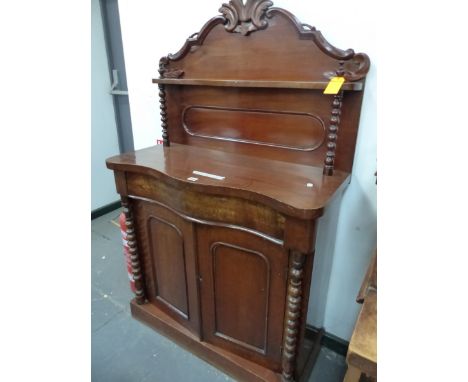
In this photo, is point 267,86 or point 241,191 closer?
point 241,191

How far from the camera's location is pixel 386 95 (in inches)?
15.3

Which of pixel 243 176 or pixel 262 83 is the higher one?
pixel 262 83

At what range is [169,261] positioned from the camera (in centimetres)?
130

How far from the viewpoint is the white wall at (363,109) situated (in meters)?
0.99

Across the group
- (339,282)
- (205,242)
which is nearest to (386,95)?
(205,242)

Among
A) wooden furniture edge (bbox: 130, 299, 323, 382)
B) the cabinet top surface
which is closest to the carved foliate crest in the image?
the cabinet top surface

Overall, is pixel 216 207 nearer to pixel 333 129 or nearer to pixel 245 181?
pixel 245 181

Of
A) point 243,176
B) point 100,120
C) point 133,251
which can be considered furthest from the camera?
point 100,120

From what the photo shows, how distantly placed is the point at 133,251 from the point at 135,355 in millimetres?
515

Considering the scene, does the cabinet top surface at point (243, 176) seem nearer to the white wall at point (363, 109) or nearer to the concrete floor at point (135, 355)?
the white wall at point (363, 109)

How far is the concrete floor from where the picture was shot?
4.33 feet

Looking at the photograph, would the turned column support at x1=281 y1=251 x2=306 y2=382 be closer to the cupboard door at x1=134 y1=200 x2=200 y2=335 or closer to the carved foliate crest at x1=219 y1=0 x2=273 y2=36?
the cupboard door at x1=134 y1=200 x2=200 y2=335

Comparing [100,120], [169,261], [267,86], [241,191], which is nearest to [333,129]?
[267,86]
